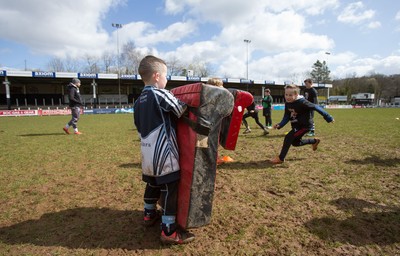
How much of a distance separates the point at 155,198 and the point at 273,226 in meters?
1.34

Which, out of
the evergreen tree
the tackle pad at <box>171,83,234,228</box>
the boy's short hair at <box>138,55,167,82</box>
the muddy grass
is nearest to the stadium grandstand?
the muddy grass

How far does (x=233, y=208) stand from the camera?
10.4 ft

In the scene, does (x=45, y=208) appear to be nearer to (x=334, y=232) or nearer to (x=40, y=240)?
(x=40, y=240)

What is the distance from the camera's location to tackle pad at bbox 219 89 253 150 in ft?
8.73

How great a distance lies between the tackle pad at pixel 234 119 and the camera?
2.66 metres

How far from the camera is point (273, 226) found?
8.86 feet

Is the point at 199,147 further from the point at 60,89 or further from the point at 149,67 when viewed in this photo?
the point at 60,89

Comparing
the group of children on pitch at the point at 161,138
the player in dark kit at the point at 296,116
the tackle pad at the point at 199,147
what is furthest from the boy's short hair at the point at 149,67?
the player in dark kit at the point at 296,116

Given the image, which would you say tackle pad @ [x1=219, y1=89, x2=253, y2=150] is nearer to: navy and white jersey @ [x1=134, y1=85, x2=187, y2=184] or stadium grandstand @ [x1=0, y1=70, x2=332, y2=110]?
navy and white jersey @ [x1=134, y1=85, x2=187, y2=184]

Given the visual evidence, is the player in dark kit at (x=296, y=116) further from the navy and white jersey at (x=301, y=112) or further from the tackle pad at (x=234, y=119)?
the tackle pad at (x=234, y=119)

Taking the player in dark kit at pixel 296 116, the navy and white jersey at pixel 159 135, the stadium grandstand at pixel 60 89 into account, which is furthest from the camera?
the stadium grandstand at pixel 60 89

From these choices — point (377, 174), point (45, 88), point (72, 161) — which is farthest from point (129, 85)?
point (377, 174)

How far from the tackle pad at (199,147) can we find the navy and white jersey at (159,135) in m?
0.10

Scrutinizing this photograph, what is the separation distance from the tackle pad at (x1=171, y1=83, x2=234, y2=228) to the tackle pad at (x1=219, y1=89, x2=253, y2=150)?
26cm
